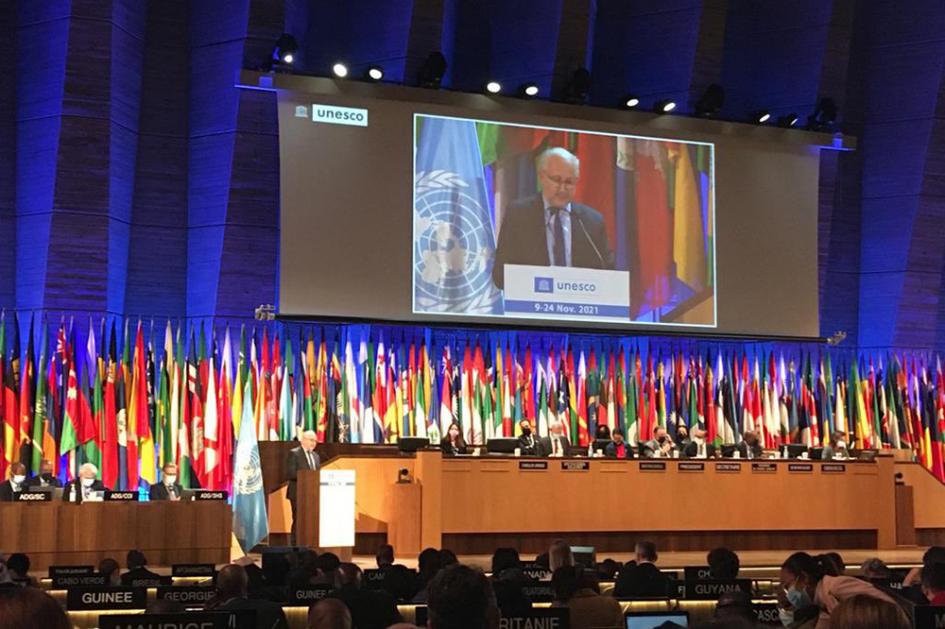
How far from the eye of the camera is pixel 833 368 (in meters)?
22.2

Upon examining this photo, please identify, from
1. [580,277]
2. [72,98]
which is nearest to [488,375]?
[580,277]

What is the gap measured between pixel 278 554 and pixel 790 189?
1327 centimetres

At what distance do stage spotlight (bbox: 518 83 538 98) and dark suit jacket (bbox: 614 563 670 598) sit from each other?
1238 cm

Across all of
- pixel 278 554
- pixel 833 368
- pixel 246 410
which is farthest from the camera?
pixel 833 368

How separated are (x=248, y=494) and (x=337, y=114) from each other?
5.53 m

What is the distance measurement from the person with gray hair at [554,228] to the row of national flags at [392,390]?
203 cm

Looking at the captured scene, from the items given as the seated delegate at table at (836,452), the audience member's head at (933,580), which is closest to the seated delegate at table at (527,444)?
the seated delegate at table at (836,452)

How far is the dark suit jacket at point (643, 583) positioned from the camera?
23.4ft

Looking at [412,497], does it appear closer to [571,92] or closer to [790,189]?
[571,92]

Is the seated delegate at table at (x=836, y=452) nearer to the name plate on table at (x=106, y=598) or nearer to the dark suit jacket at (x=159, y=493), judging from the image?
the dark suit jacket at (x=159, y=493)

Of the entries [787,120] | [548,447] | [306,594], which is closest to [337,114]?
[548,447]

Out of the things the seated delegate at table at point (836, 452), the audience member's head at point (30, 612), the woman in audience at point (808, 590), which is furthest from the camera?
the seated delegate at table at point (836, 452)

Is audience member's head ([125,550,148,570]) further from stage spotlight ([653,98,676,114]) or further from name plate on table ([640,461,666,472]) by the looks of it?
stage spotlight ([653,98,676,114])

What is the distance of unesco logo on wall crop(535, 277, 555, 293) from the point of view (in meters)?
18.5
